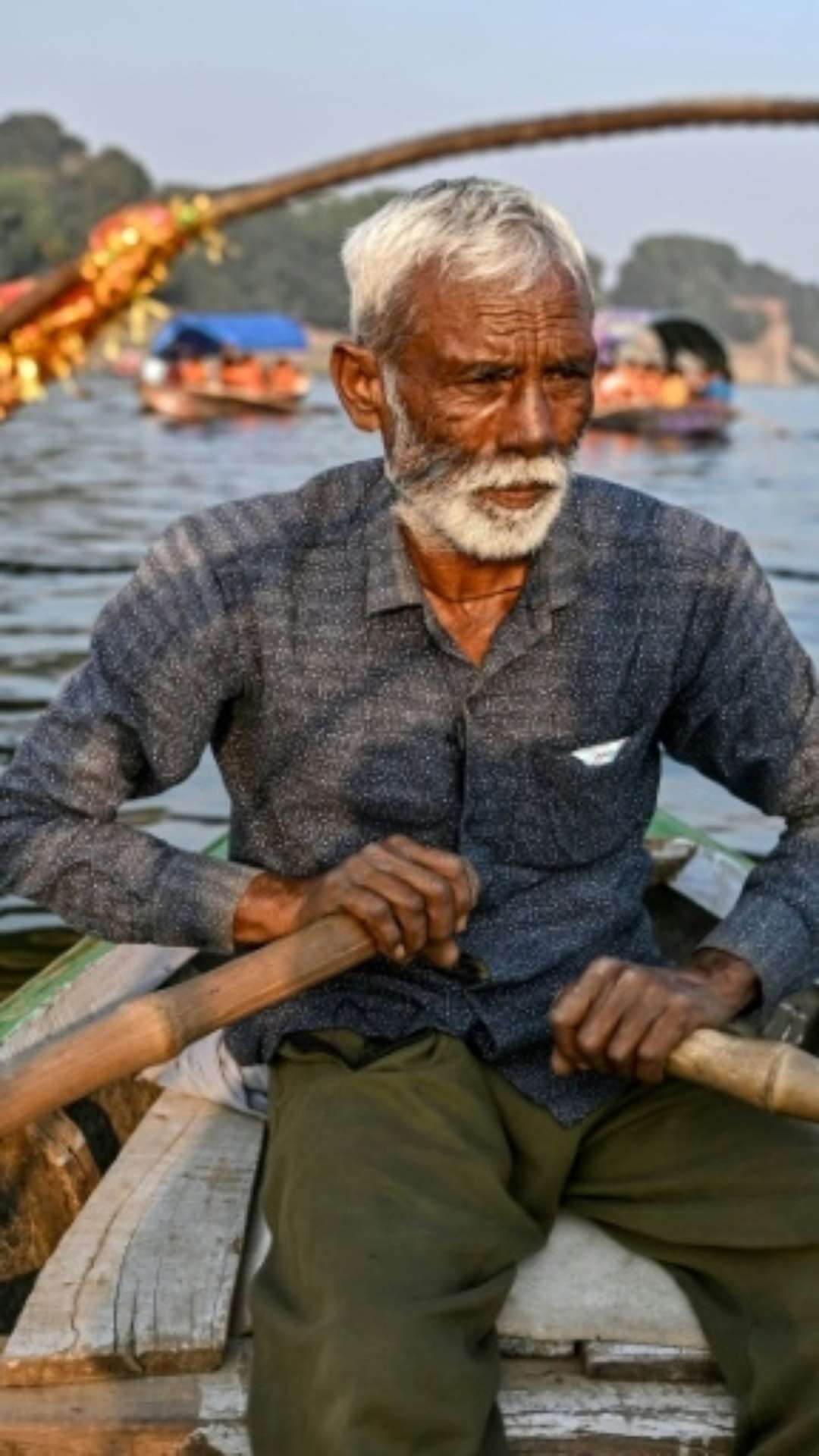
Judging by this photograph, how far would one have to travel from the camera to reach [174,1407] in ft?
6.94

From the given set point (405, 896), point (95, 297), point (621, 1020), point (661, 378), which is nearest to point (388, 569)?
point (405, 896)

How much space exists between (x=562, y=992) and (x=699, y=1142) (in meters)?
0.26

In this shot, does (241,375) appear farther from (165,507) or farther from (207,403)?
(165,507)

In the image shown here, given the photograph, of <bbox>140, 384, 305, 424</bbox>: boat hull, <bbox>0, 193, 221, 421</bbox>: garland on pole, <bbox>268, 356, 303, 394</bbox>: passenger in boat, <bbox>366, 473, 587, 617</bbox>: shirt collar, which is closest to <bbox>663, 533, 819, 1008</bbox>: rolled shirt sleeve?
<bbox>366, 473, 587, 617</bbox>: shirt collar

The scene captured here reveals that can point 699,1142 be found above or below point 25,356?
below

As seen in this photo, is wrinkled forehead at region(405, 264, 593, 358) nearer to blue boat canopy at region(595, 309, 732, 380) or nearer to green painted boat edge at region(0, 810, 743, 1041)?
green painted boat edge at region(0, 810, 743, 1041)

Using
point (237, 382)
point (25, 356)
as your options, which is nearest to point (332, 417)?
point (237, 382)

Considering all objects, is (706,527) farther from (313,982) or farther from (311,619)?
(313,982)

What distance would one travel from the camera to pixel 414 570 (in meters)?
2.48

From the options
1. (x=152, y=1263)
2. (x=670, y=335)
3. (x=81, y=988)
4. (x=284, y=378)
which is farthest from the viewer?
(x=284, y=378)

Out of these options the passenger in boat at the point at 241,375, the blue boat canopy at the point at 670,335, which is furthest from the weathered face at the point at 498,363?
the passenger in boat at the point at 241,375

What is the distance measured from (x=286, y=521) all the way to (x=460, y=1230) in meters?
0.86

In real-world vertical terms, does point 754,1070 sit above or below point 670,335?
above

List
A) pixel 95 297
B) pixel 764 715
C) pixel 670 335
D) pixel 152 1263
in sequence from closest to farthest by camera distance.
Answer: pixel 152 1263 < pixel 764 715 < pixel 95 297 < pixel 670 335
